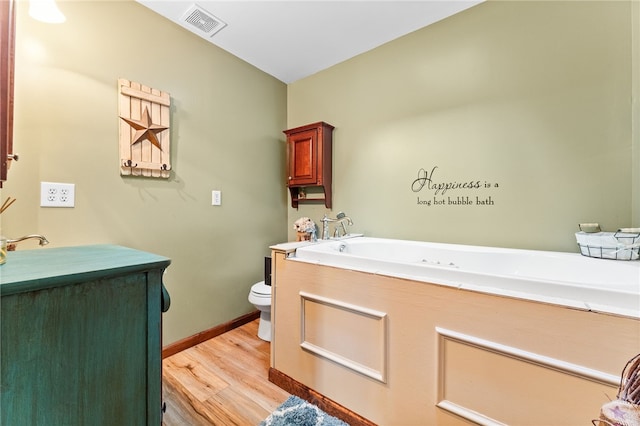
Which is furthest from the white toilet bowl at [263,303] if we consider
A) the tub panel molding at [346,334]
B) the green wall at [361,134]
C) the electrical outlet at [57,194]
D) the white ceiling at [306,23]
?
the white ceiling at [306,23]

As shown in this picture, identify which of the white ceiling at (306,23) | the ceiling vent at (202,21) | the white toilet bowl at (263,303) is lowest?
the white toilet bowl at (263,303)

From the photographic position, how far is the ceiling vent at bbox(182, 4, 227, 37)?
168 centimetres

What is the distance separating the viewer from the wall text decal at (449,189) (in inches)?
65.5

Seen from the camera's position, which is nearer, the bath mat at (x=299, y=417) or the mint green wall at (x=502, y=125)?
the bath mat at (x=299, y=417)

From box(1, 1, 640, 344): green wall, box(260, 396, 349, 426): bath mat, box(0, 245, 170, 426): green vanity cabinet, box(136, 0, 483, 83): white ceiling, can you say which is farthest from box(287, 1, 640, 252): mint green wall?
box(0, 245, 170, 426): green vanity cabinet

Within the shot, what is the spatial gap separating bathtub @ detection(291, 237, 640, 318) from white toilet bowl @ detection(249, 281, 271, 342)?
618 mm

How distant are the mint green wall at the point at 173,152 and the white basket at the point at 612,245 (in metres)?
2.29

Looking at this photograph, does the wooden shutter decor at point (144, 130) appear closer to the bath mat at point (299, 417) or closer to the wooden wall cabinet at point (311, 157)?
the wooden wall cabinet at point (311, 157)

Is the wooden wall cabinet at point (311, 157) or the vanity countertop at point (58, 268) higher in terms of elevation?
the wooden wall cabinet at point (311, 157)

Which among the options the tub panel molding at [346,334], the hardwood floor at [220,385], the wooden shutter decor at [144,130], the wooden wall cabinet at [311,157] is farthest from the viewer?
the wooden wall cabinet at [311,157]

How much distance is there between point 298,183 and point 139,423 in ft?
6.37

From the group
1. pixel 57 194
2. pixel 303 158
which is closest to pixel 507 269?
pixel 303 158

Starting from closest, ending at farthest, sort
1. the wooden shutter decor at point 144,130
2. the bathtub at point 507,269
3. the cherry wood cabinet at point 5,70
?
the cherry wood cabinet at point 5,70 → the bathtub at point 507,269 → the wooden shutter decor at point 144,130

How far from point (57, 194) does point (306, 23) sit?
1.92 metres
